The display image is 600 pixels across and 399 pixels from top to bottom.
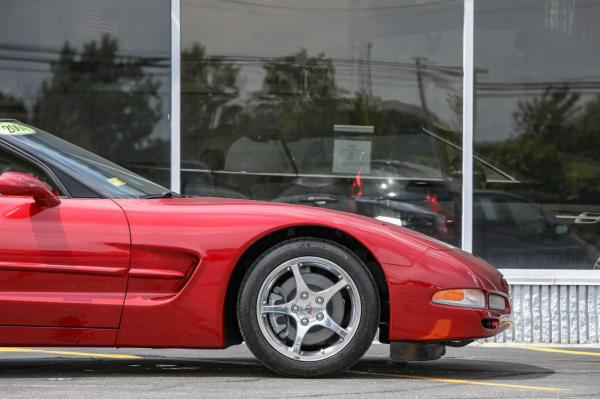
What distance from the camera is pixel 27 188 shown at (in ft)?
17.5

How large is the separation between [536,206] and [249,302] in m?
4.36

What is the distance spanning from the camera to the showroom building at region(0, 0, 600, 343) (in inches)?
363

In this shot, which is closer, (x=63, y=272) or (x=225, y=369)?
(x=63, y=272)

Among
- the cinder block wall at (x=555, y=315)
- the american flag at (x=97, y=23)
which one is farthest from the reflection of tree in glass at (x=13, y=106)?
the cinder block wall at (x=555, y=315)

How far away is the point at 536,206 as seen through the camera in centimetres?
918

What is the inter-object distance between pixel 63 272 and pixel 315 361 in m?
1.19

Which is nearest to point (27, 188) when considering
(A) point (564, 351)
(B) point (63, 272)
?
(B) point (63, 272)

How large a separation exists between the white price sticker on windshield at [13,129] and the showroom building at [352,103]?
350cm

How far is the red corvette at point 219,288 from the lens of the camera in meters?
5.34

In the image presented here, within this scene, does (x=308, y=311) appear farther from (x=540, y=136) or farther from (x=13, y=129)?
(x=540, y=136)

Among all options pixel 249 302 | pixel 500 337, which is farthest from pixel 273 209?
pixel 500 337

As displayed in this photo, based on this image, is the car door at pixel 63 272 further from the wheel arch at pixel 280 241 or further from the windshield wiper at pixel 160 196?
the wheel arch at pixel 280 241

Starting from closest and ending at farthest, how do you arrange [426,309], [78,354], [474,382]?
[426,309] → [474,382] → [78,354]

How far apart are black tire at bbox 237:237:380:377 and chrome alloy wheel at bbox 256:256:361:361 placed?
19 mm
